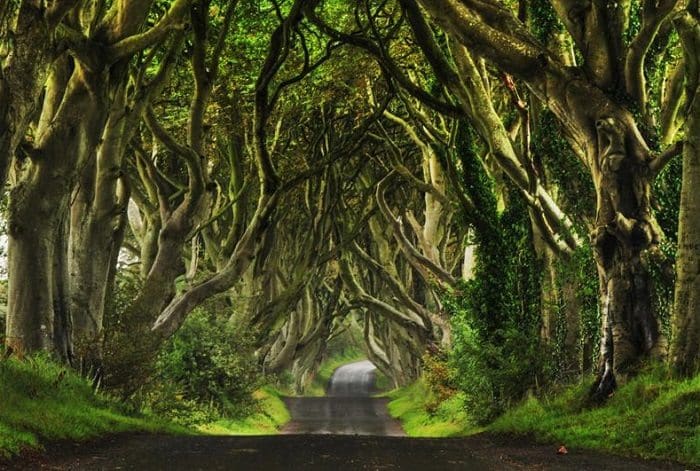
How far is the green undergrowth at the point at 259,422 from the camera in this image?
20.8 m

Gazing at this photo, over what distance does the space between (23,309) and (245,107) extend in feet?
37.0

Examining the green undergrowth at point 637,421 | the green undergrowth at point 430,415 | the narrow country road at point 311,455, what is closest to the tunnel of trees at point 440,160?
the green undergrowth at point 637,421

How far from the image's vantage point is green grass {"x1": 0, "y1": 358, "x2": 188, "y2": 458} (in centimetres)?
911

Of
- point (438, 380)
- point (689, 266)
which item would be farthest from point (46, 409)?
point (438, 380)

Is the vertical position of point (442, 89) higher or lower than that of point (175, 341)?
higher

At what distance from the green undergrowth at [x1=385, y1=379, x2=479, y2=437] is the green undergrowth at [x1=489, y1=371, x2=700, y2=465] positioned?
4.92 meters


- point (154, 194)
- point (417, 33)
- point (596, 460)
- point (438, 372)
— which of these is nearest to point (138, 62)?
point (154, 194)

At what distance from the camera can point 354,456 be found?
9250 mm

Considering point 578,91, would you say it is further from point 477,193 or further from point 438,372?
point 438,372

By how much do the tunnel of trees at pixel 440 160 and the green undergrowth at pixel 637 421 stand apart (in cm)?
41

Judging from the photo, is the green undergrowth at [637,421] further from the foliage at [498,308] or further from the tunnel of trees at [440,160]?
the foliage at [498,308]

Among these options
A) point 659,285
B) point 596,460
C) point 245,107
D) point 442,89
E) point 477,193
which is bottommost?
point 596,460

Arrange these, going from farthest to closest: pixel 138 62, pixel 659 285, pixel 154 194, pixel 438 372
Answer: pixel 438 372 → pixel 154 194 → pixel 138 62 → pixel 659 285

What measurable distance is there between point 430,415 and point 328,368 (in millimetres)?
49781
